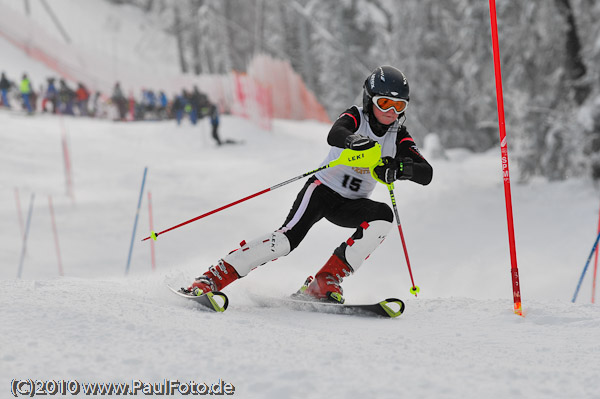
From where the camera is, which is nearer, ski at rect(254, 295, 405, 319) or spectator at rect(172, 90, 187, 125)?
ski at rect(254, 295, 405, 319)

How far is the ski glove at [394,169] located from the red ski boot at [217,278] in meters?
1.11

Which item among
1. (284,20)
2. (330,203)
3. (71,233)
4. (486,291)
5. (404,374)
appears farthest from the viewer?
(284,20)

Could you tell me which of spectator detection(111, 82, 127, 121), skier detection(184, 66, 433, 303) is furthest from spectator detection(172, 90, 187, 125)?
skier detection(184, 66, 433, 303)

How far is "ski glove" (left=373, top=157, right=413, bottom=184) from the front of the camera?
12.0 ft

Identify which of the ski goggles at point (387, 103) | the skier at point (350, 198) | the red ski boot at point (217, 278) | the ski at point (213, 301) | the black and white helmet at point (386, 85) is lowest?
the ski at point (213, 301)

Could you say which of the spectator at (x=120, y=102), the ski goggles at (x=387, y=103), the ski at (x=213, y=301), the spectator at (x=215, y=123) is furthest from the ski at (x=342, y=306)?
the spectator at (x=120, y=102)

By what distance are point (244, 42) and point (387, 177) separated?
3835 cm

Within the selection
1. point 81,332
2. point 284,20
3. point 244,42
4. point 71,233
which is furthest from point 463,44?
point 284,20

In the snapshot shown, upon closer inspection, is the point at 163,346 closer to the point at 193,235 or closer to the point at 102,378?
the point at 102,378

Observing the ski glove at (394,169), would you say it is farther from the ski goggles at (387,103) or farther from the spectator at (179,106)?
→ the spectator at (179,106)

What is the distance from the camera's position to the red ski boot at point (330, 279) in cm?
397

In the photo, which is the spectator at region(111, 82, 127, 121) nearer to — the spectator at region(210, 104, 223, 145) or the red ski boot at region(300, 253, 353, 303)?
the spectator at region(210, 104, 223, 145)

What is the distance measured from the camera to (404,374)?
2.15 meters

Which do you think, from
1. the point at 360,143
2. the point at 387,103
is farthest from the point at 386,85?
the point at 360,143
